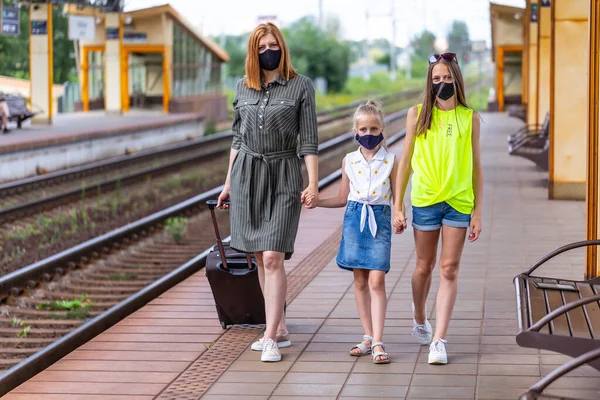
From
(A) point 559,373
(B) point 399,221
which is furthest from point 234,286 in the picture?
(A) point 559,373

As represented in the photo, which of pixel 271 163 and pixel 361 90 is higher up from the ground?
pixel 361 90

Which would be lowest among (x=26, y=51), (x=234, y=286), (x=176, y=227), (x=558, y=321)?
(x=176, y=227)

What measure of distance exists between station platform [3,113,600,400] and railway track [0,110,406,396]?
0.19 metres

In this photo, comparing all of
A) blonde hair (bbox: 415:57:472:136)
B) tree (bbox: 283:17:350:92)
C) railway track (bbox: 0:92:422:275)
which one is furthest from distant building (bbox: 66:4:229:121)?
blonde hair (bbox: 415:57:472:136)

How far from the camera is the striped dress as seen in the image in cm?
609

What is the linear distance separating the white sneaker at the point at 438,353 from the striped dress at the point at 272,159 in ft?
3.14

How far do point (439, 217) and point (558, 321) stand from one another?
1.20 m

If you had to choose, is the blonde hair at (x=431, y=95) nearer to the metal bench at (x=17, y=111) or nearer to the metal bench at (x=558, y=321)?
the metal bench at (x=558, y=321)

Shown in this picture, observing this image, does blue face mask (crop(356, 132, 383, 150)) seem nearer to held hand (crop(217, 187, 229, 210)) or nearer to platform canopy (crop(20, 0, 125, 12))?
held hand (crop(217, 187, 229, 210))

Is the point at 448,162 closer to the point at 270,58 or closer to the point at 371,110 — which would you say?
the point at 371,110

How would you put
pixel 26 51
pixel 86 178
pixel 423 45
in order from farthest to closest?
pixel 423 45 < pixel 26 51 < pixel 86 178

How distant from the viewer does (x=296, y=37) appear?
66812 millimetres

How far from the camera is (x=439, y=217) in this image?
5.89 m

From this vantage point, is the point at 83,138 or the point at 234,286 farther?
the point at 83,138
